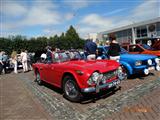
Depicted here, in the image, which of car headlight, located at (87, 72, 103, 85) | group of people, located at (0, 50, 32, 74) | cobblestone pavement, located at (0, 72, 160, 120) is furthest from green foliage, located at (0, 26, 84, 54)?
car headlight, located at (87, 72, 103, 85)

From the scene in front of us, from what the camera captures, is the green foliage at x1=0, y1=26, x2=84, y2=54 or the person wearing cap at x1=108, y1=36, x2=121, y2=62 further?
the green foliage at x1=0, y1=26, x2=84, y2=54

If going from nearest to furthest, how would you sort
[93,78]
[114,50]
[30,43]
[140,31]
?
[93,78], [114,50], [30,43], [140,31]

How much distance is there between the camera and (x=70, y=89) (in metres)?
6.63

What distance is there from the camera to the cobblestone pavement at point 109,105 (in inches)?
203

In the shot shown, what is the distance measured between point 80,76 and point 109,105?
1.08 m

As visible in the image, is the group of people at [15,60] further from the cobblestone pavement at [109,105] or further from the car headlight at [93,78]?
the car headlight at [93,78]

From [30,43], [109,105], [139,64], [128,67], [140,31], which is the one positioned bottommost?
[109,105]

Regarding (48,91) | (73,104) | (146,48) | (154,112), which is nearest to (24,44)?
(146,48)

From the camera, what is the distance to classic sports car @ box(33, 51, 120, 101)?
6.02 metres

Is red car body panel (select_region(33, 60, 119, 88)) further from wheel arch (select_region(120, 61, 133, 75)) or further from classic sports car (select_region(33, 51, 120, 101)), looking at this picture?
wheel arch (select_region(120, 61, 133, 75))

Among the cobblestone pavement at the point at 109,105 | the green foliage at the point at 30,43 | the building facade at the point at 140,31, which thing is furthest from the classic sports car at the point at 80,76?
the building facade at the point at 140,31

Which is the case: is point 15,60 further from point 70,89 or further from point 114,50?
point 70,89

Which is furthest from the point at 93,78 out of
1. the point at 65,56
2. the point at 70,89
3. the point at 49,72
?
the point at 49,72

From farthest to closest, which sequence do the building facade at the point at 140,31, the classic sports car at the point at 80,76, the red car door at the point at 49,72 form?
1. the building facade at the point at 140,31
2. the red car door at the point at 49,72
3. the classic sports car at the point at 80,76
